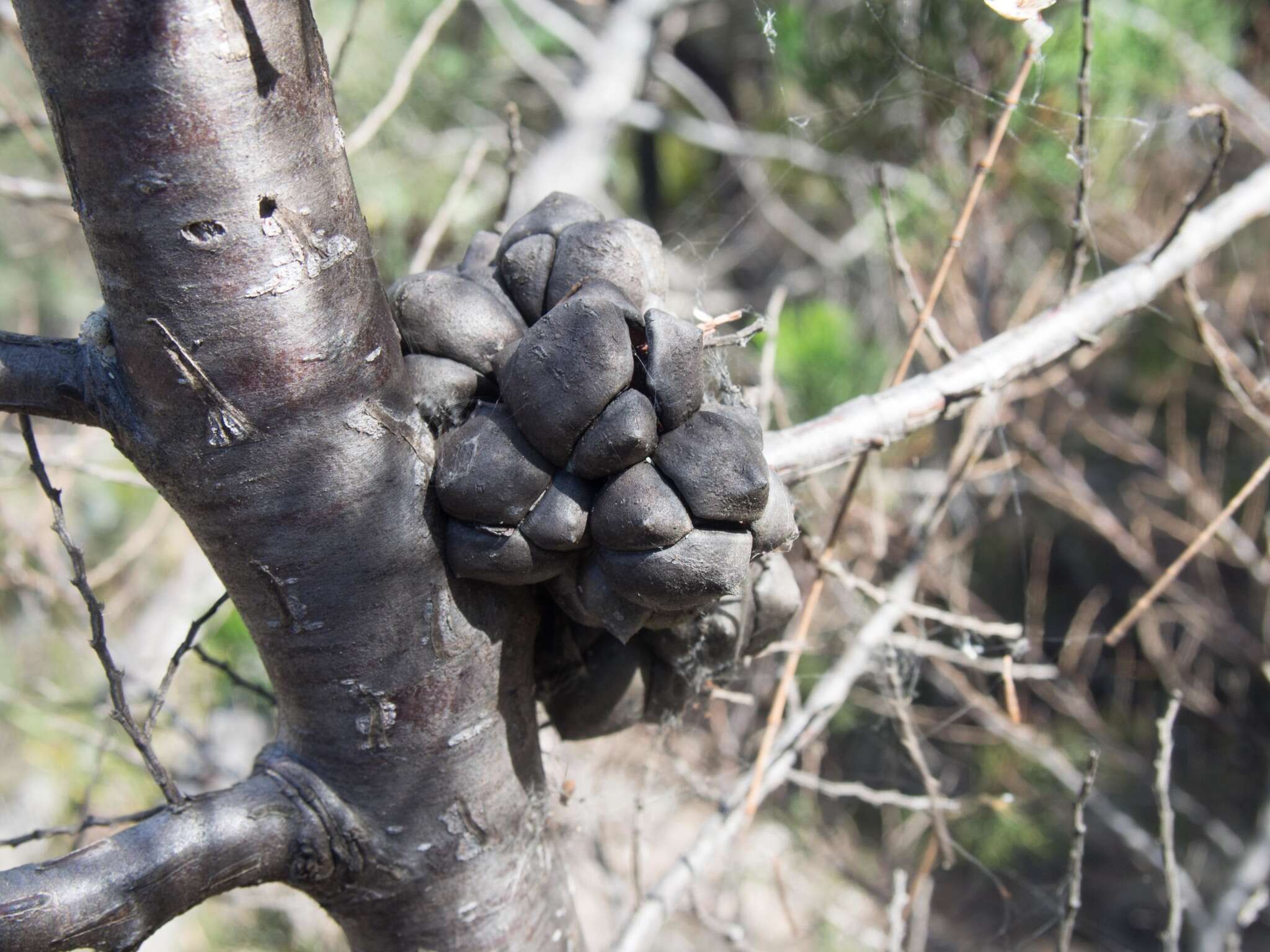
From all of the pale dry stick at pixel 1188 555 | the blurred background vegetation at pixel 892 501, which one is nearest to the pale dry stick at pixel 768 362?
the blurred background vegetation at pixel 892 501

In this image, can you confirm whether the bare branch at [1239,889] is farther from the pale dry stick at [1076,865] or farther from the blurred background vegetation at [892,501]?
the pale dry stick at [1076,865]

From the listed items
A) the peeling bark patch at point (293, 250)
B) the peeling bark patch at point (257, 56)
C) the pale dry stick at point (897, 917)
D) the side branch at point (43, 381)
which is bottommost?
the pale dry stick at point (897, 917)

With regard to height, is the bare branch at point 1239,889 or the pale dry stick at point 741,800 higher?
the pale dry stick at point 741,800

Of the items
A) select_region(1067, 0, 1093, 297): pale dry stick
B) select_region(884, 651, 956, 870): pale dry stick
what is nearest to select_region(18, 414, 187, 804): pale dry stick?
select_region(884, 651, 956, 870): pale dry stick

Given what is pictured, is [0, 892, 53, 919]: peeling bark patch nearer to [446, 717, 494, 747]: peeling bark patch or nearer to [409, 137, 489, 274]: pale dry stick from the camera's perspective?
[446, 717, 494, 747]: peeling bark patch

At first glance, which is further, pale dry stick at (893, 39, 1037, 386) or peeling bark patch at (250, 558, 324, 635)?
pale dry stick at (893, 39, 1037, 386)

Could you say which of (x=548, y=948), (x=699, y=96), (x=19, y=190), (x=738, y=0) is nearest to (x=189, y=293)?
(x=548, y=948)
